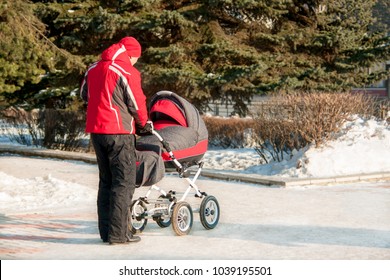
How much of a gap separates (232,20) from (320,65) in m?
2.89

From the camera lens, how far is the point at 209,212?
9.66 meters

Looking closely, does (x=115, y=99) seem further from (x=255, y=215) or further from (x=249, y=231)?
(x=255, y=215)

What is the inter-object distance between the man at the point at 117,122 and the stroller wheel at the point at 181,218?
0.63 m

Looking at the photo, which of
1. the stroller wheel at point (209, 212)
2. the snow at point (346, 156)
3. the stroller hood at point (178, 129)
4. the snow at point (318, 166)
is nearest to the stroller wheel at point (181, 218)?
the stroller wheel at point (209, 212)

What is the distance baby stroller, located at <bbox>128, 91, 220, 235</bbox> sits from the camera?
347 inches

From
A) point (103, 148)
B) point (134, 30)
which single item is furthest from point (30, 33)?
point (103, 148)

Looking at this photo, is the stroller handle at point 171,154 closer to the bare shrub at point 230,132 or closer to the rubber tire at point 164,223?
the rubber tire at point 164,223

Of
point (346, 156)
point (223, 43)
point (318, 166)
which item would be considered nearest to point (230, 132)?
point (223, 43)

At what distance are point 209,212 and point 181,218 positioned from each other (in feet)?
1.69

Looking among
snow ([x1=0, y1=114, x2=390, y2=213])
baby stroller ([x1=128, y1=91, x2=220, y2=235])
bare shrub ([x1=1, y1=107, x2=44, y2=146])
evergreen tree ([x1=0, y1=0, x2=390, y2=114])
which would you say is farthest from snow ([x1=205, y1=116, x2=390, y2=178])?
bare shrub ([x1=1, y1=107, x2=44, y2=146])

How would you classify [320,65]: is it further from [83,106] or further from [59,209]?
[59,209]

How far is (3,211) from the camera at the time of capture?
36.0 ft

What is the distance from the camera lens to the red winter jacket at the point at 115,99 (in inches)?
330

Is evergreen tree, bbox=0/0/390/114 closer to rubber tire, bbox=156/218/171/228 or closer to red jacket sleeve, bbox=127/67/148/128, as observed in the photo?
rubber tire, bbox=156/218/171/228
